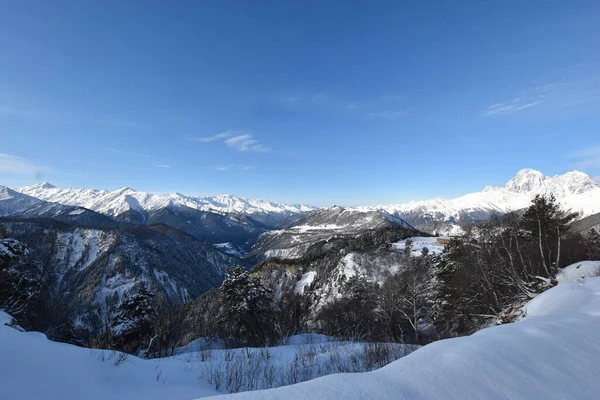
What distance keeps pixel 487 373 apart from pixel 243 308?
85.7 feet

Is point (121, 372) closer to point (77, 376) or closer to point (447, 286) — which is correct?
point (77, 376)

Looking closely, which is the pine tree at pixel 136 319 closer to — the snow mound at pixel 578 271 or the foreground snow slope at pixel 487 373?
the foreground snow slope at pixel 487 373

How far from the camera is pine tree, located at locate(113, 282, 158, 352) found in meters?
24.8

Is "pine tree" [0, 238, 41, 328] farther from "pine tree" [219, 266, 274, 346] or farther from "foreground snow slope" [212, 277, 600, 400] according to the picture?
"foreground snow slope" [212, 277, 600, 400]

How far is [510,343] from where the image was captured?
477 centimetres

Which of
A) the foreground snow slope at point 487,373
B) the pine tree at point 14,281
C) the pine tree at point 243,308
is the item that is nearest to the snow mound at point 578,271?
the foreground snow slope at point 487,373

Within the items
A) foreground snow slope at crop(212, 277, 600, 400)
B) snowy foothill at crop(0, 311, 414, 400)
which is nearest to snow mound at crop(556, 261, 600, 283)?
snowy foothill at crop(0, 311, 414, 400)

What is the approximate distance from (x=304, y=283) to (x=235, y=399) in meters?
83.4

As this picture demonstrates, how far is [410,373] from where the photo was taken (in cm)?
384

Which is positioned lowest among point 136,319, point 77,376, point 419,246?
point 136,319

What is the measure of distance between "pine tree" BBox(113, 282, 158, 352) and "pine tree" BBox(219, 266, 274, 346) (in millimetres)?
7155

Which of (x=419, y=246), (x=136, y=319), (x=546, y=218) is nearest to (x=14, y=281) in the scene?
(x=136, y=319)

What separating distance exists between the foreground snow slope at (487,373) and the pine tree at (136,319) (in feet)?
90.3

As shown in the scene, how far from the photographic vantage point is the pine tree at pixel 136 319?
24766 mm
